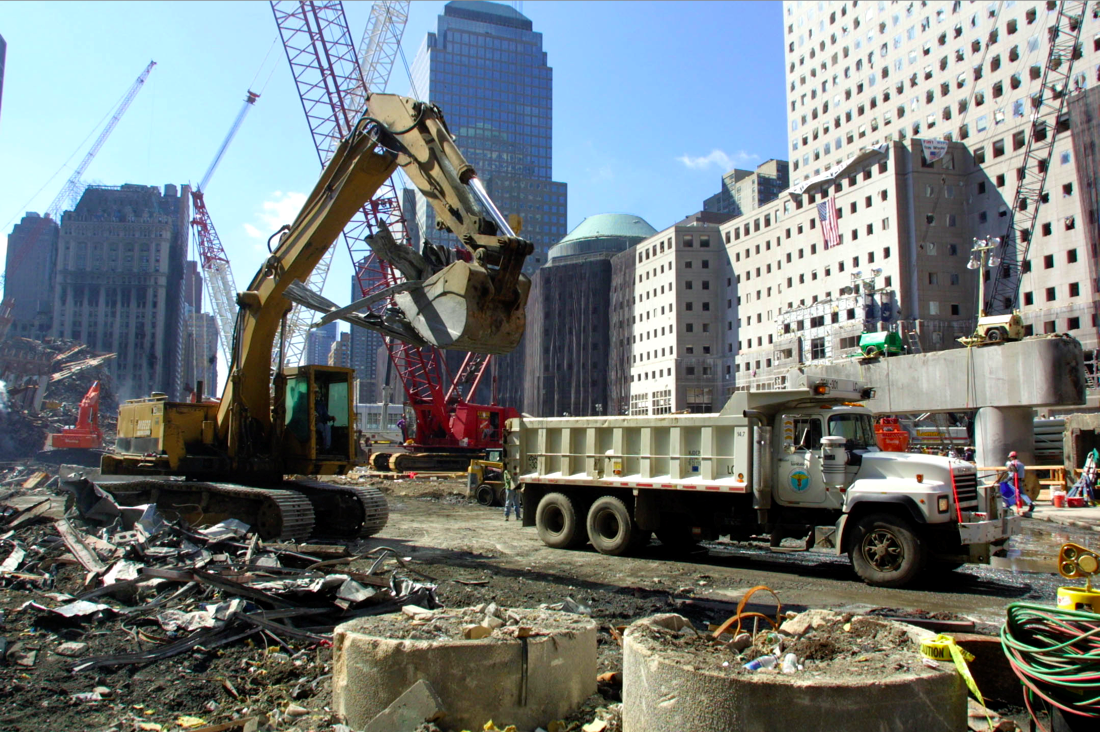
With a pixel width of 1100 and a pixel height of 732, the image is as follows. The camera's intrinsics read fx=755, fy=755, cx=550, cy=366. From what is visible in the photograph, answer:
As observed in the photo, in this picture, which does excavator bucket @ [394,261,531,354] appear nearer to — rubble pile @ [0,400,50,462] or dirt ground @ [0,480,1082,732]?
dirt ground @ [0,480,1082,732]

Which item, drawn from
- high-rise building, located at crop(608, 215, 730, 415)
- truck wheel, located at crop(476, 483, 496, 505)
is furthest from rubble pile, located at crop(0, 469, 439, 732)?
high-rise building, located at crop(608, 215, 730, 415)

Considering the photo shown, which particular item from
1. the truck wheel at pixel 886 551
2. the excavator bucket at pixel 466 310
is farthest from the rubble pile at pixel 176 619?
the truck wheel at pixel 886 551

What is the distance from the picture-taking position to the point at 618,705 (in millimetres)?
4965

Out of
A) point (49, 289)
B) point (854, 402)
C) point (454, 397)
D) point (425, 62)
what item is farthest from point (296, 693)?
point (425, 62)

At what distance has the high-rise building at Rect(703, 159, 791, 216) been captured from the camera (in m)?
117

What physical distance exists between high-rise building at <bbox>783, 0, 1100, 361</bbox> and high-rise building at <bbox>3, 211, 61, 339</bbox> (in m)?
137

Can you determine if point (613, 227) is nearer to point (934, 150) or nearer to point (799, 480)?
point (934, 150)

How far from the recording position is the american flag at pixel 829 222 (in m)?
70.8

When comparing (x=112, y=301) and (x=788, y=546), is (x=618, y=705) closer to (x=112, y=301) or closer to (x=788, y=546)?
(x=788, y=546)

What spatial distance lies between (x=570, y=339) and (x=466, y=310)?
10549 cm


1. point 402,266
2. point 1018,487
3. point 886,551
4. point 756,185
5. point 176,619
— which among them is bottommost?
point 176,619

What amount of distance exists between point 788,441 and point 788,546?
139 inches

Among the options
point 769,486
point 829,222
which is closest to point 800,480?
point 769,486

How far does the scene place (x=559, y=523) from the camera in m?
14.2
